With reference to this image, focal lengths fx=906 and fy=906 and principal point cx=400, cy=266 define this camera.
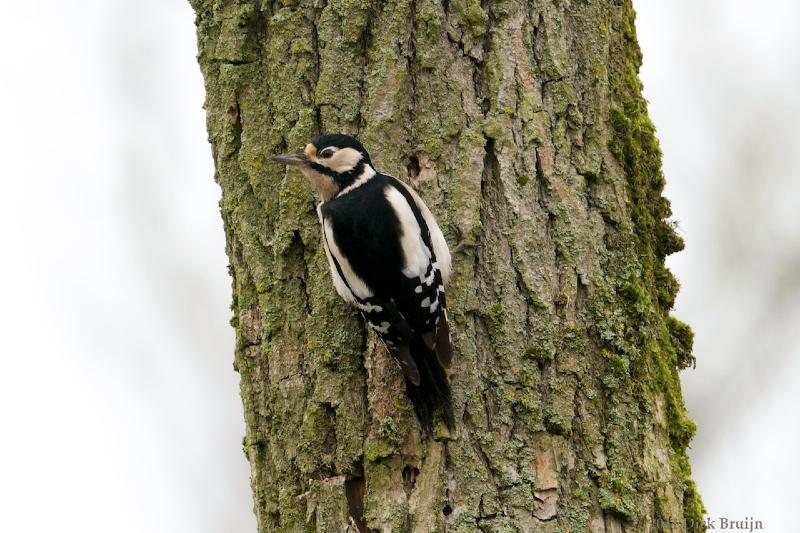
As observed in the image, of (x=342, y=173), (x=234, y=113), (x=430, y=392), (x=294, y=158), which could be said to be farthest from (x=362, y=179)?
(x=430, y=392)

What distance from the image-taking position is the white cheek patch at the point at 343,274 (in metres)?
2.96

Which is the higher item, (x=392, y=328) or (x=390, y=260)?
(x=390, y=260)

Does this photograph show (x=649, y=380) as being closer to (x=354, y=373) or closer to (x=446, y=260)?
(x=446, y=260)

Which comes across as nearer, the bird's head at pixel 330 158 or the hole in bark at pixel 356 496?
the hole in bark at pixel 356 496

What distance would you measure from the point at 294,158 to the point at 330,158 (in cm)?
12

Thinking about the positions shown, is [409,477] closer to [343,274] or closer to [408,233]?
[343,274]

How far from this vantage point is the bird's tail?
2811mm

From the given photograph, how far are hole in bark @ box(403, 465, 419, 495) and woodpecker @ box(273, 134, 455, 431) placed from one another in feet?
0.46

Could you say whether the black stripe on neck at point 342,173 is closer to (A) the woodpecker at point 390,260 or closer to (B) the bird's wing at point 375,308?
(A) the woodpecker at point 390,260

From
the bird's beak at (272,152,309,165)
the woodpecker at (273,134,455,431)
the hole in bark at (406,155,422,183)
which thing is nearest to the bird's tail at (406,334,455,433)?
the woodpecker at (273,134,455,431)

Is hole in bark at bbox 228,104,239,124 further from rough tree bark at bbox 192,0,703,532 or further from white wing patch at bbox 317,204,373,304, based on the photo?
white wing patch at bbox 317,204,373,304

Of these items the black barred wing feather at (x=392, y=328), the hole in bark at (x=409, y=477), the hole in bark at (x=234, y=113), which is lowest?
the hole in bark at (x=409, y=477)

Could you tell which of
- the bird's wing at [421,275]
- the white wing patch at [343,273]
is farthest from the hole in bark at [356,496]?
the white wing patch at [343,273]

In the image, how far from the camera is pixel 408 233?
122 inches
